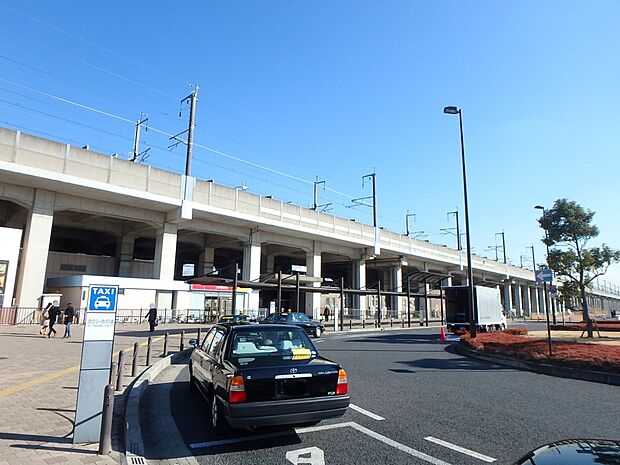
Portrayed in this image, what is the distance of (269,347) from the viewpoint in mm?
6246

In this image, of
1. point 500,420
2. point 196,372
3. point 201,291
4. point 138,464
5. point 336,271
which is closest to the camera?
point 138,464

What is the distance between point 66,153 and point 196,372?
90.9 ft

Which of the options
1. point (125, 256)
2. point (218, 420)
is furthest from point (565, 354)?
point (125, 256)

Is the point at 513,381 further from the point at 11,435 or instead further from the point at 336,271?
the point at 336,271

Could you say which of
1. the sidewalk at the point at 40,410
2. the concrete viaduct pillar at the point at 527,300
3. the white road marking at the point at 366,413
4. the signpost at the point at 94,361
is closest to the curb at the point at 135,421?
the sidewalk at the point at 40,410

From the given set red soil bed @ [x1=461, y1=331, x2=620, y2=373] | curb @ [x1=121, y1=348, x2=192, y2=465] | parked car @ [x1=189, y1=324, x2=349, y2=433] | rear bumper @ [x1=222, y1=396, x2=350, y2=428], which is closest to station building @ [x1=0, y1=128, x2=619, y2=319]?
curb @ [x1=121, y1=348, x2=192, y2=465]

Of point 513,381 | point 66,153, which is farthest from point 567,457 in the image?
point 66,153

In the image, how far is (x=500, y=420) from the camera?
6.50m

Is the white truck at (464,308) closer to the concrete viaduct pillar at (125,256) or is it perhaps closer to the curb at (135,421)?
the curb at (135,421)

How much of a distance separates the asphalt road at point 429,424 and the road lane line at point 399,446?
0.01m

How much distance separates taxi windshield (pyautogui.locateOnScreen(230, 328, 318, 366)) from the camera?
19.1 ft

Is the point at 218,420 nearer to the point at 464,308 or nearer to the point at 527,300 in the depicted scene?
the point at 464,308

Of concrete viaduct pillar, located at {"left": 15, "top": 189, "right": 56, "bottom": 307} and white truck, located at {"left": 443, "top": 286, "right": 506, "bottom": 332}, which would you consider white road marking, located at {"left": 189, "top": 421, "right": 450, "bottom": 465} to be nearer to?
Result: white truck, located at {"left": 443, "top": 286, "right": 506, "bottom": 332}

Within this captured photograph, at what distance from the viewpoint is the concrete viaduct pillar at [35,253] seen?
28.6 m
